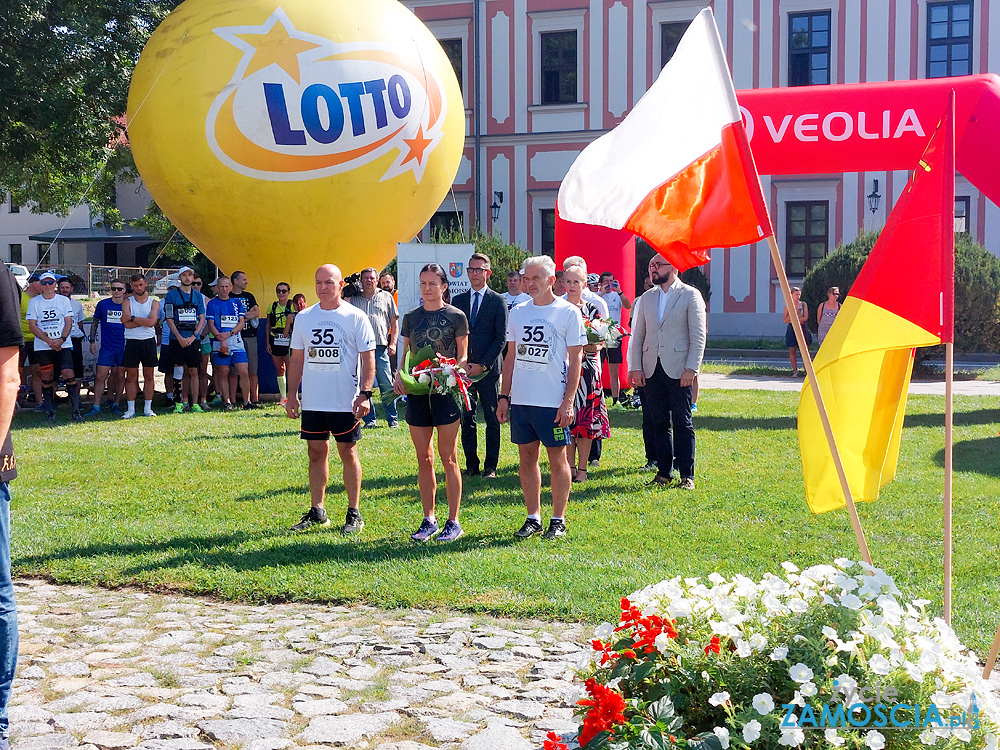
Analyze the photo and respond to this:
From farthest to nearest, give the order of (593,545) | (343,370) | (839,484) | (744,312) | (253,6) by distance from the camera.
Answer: (744,312) → (253,6) → (343,370) → (593,545) → (839,484)

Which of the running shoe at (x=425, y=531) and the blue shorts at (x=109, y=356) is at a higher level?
the blue shorts at (x=109, y=356)

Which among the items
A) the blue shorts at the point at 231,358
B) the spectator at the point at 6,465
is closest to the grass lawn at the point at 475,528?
the spectator at the point at 6,465

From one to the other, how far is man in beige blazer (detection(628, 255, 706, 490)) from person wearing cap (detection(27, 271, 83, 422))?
8541mm

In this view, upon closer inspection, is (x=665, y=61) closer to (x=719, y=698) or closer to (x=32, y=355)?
(x=32, y=355)

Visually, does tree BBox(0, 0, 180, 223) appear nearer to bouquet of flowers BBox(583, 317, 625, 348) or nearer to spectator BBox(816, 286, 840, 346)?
bouquet of flowers BBox(583, 317, 625, 348)

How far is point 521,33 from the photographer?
32.2 m

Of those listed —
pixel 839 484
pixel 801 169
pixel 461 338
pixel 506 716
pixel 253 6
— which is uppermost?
pixel 253 6

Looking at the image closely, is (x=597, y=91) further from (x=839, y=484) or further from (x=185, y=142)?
(x=839, y=484)

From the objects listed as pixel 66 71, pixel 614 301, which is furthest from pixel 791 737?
pixel 66 71

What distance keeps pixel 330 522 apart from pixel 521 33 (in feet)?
Answer: 88.8

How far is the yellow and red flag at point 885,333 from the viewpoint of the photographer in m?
3.87

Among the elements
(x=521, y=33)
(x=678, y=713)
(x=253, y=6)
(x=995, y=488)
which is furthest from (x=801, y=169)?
(x=521, y=33)

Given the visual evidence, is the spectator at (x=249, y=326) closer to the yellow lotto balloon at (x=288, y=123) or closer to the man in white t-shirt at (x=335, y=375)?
the yellow lotto balloon at (x=288, y=123)

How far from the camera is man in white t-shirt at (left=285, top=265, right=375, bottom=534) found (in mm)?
7695
